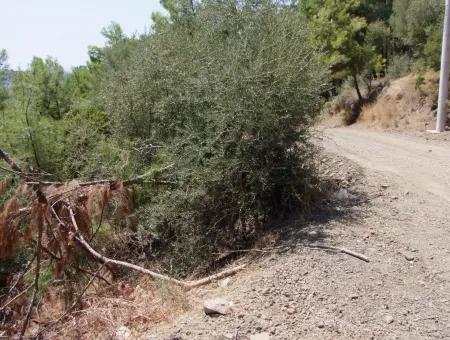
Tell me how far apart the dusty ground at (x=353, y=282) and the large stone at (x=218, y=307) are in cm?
7

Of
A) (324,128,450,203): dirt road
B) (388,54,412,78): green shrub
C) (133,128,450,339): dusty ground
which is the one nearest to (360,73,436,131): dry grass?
(388,54,412,78): green shrub

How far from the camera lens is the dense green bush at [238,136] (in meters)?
6.78

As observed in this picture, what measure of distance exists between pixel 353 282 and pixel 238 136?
280 centimetres

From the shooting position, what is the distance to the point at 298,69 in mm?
6973

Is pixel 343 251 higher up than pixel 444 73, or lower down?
lower down

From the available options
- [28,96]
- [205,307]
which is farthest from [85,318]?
[28,96]

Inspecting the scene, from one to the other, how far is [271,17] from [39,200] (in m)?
4.90

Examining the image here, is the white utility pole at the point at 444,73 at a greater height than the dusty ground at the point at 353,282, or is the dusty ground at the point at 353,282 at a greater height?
the white utility pole at the point at 444,73

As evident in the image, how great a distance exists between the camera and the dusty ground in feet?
14.1

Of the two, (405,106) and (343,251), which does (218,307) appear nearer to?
(343,251)

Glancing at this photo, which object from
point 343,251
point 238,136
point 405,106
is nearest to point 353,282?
point 343,251

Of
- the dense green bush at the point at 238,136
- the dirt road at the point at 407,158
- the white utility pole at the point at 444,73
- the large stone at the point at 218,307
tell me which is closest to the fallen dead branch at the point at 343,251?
the dense green bush at the point at 238,136

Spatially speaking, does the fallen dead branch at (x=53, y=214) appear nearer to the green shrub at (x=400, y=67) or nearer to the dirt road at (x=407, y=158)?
the dirt road at (x=407, y=158)

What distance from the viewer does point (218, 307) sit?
15.5ft
